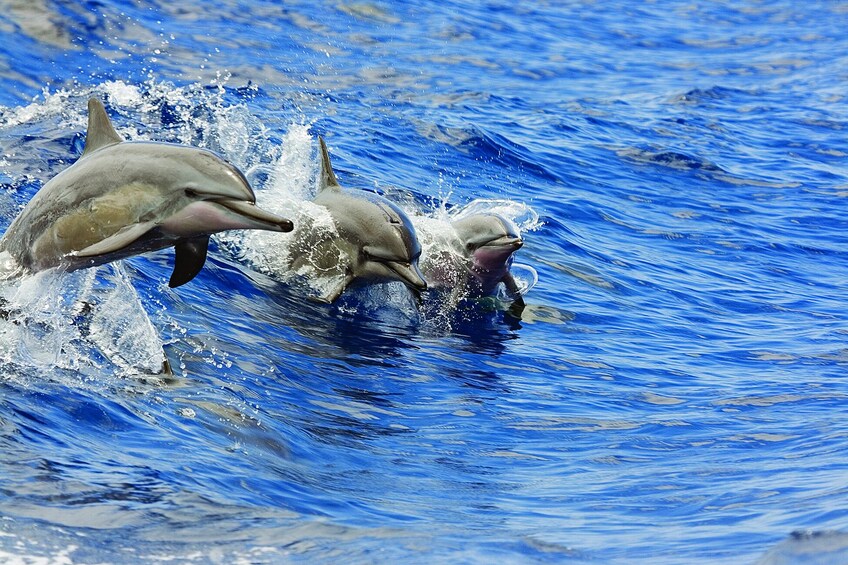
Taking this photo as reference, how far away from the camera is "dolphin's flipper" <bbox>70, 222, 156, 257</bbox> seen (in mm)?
6688

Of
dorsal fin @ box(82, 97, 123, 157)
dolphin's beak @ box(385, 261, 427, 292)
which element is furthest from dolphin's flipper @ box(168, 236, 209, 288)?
dolphin's beak @ box(385, 261, 427, 292)

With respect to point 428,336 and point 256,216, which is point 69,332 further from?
point 428,336

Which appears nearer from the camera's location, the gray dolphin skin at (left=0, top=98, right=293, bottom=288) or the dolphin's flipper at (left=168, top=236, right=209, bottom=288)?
the gray dolphin skin at (left=0, top=98, right=293, bottom=288)

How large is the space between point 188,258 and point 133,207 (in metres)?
0.46

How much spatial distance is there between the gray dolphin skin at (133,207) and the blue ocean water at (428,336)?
0.42 metres

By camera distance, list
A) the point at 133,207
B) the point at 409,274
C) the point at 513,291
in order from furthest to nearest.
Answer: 1. the point at 513,291
2. the point at 409,274
3. the point at 133,207

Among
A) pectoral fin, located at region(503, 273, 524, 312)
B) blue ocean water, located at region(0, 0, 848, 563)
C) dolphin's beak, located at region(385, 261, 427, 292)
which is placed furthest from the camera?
pectoral fin, located at region(503, 273, 524, 312)

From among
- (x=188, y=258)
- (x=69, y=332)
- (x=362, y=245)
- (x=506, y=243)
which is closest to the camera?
(x=188, y=258)

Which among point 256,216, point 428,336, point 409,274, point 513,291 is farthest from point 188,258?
point 513,291

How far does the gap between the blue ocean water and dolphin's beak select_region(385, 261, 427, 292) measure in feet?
1.61

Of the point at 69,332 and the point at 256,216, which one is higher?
the point at 256,216

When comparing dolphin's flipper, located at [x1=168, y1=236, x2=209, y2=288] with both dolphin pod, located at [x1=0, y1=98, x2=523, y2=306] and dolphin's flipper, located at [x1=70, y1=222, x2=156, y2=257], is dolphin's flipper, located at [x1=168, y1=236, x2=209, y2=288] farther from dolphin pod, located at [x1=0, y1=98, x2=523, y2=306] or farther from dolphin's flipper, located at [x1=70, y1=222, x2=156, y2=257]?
dolphin's flipper, located at [x1=70, y1=222, x2=156, y2=257]

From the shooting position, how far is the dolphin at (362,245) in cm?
1006

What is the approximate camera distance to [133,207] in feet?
22.7
